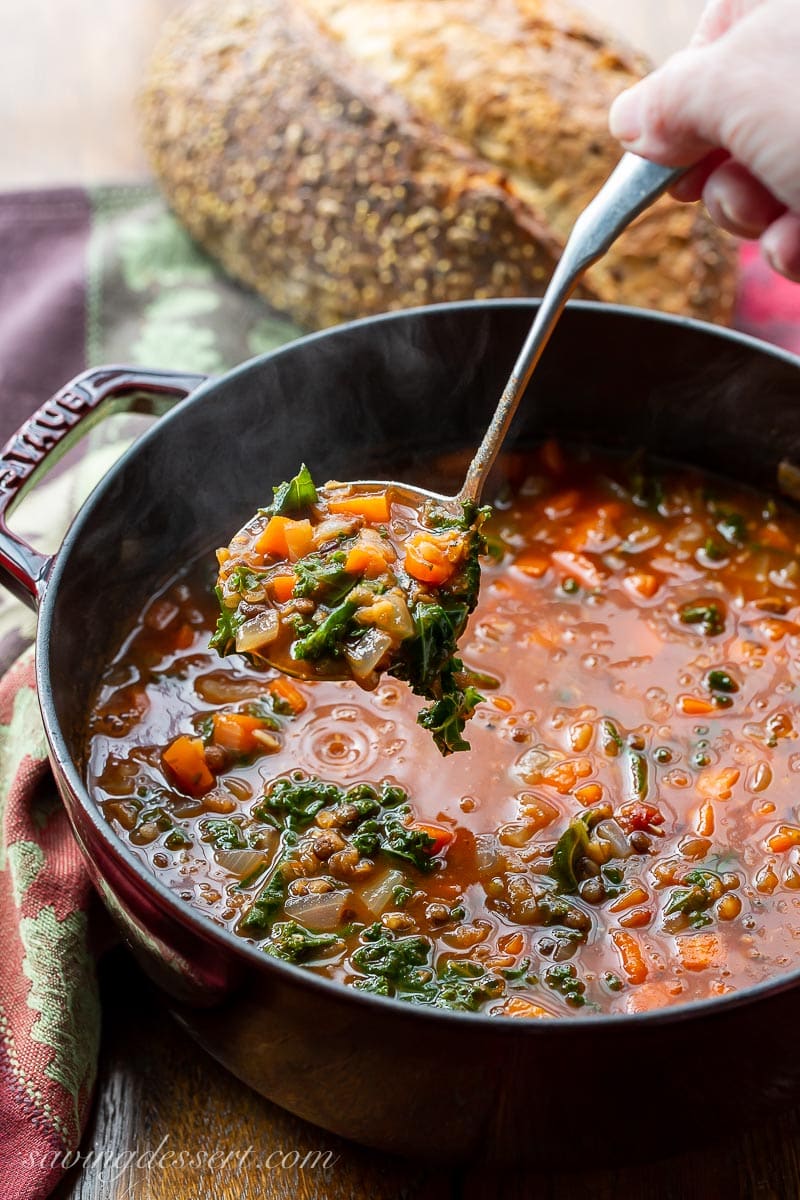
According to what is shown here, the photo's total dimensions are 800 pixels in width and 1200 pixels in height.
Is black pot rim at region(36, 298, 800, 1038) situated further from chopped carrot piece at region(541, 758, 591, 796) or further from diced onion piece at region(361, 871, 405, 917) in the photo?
chopped carrot piece at region(541, 758, 591, 796)

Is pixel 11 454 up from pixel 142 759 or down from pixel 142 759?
up

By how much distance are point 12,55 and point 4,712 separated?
3.69 m

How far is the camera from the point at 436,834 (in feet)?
9.59

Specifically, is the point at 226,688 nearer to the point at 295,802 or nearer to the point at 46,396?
the point at 295,802

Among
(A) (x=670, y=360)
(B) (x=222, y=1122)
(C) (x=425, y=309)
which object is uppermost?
(C) (x=425, y=309)

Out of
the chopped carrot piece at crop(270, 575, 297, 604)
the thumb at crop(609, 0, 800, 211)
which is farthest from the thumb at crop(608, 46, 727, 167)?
the chopped carrot piece at crop(270, 575, 297, 604)

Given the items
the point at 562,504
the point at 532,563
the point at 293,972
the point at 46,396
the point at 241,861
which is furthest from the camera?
the point at 46,396

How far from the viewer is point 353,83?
4.51m

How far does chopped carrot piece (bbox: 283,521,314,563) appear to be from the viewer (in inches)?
111

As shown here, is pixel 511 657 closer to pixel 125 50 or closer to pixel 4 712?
pixel 4 712

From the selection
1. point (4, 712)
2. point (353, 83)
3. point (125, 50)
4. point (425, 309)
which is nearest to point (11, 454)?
point (4, 712)

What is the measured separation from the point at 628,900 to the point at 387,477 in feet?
5.05

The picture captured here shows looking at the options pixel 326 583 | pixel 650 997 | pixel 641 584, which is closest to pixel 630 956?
pixel 650 997

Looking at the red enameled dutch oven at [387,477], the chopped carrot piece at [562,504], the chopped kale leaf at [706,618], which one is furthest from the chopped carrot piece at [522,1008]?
the chopped carrot piece at [562,504]
